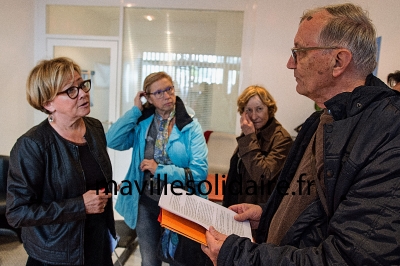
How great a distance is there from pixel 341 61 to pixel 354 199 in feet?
1.33

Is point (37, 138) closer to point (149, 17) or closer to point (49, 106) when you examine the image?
point (49, 106)

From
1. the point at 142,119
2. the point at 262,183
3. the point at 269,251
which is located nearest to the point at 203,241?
the point at 269,251

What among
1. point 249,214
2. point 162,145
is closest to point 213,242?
point 249,214

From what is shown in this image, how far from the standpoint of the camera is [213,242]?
0.91 m

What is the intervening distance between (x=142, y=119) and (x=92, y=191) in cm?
82

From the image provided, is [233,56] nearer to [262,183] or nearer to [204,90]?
[204,90]

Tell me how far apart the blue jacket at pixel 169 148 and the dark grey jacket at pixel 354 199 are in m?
1.20

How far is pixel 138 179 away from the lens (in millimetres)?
2074

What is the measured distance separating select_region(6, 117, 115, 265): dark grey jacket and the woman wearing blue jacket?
602 mm

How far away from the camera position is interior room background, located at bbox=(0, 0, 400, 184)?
394cm

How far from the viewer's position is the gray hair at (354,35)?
89 centimetres

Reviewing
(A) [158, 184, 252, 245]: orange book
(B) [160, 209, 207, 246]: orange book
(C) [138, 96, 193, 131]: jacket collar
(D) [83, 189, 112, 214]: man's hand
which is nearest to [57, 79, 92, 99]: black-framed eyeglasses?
(D) [83, 189, 112, 214]: man's hand

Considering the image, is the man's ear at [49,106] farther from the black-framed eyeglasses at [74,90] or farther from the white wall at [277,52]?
the white wall at [277,52]

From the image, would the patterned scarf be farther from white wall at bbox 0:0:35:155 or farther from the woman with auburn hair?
white wall at bbox 0:0:35:155
